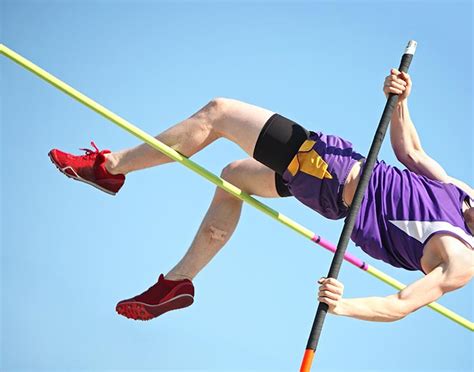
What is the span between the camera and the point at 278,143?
500cm

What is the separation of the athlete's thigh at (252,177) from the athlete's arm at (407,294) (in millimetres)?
924

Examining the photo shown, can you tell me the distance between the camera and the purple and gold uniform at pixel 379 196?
4.88 meters

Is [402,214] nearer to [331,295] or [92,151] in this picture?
[331,295]

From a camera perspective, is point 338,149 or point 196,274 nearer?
point 338,149

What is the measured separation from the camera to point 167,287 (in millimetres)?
5336

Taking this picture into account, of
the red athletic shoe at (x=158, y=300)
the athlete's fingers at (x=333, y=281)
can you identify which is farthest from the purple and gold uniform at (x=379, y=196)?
the red athletic shoe at (x=158, y=300)

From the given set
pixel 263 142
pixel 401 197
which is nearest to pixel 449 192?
pixel 401 197

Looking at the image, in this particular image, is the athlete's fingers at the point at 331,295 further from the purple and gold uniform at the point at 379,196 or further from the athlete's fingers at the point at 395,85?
the athlete's fingers at the point at 395,85

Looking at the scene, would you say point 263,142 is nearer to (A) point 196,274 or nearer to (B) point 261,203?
(B) point 261,203

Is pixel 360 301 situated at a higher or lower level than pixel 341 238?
lower

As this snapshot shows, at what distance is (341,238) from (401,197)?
1.46 ft

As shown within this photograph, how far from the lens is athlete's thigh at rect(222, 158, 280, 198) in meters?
5.26

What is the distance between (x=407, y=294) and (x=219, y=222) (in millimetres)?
1237

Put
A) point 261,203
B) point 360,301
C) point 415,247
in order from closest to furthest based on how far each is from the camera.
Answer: point 360,301, point 415,247, point 261,203
